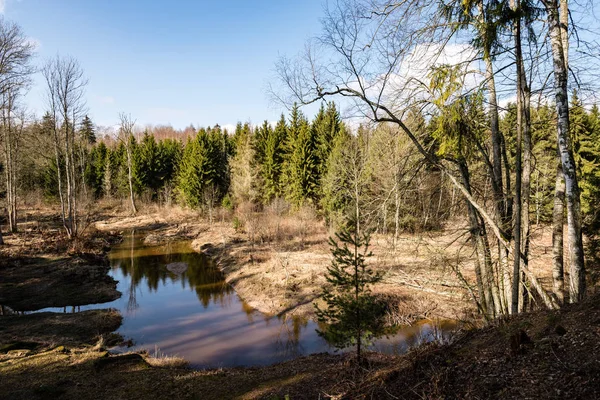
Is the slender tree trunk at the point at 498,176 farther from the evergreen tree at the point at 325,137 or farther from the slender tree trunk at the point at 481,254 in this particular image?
Answer: the evergreen tree at the point at 325,137

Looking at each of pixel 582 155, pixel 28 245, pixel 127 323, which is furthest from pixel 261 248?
pixel 582 155

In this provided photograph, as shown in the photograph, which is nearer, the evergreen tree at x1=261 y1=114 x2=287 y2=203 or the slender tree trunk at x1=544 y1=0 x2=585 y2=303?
the slender tree trunk at x1=544 y1=0 x2=585 y2=303

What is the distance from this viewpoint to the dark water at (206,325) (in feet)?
37.2

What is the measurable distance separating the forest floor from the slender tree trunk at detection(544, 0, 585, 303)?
0.76 meters

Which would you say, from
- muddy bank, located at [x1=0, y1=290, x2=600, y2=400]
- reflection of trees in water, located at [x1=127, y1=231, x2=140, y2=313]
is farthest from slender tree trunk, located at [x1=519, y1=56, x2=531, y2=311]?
reflection of trees in water, located at [x1=127, y1=231, x2=140, y2=313]

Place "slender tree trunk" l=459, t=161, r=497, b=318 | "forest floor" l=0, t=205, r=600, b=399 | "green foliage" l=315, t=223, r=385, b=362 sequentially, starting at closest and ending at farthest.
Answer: "forest floor" l=0, t=205, r=600, b=399, "green foliage" l=315, t=223, r=385, b=362, "slender tree trunk" l=459, t=161, r=497, b=318

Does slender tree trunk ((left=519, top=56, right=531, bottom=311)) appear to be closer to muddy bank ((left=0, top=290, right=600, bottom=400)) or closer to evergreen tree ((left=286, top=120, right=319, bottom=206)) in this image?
muddy bank ((left=0, top=290, right=600, bottom=400))

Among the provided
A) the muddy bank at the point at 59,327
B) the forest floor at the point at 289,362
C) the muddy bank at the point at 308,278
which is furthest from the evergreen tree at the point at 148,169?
the muddy bank at the point at 59,327

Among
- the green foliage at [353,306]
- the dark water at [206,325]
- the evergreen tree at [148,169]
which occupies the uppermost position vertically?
the evergreen tree at [148,169]

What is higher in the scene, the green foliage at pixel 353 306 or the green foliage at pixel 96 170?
the green foliage at pixel 96 170

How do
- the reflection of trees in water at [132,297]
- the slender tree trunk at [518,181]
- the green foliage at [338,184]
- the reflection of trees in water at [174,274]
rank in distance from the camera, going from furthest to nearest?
the green foliage at [338,184] < the reflection of trees in water at [174,274] < the reflection of trees in water at [132,297] < the slender tree trunk at [518,181]

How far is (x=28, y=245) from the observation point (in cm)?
1916

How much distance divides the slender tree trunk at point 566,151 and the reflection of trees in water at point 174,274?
14148 millimetres

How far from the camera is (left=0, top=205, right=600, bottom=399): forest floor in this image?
3664 millimetres
